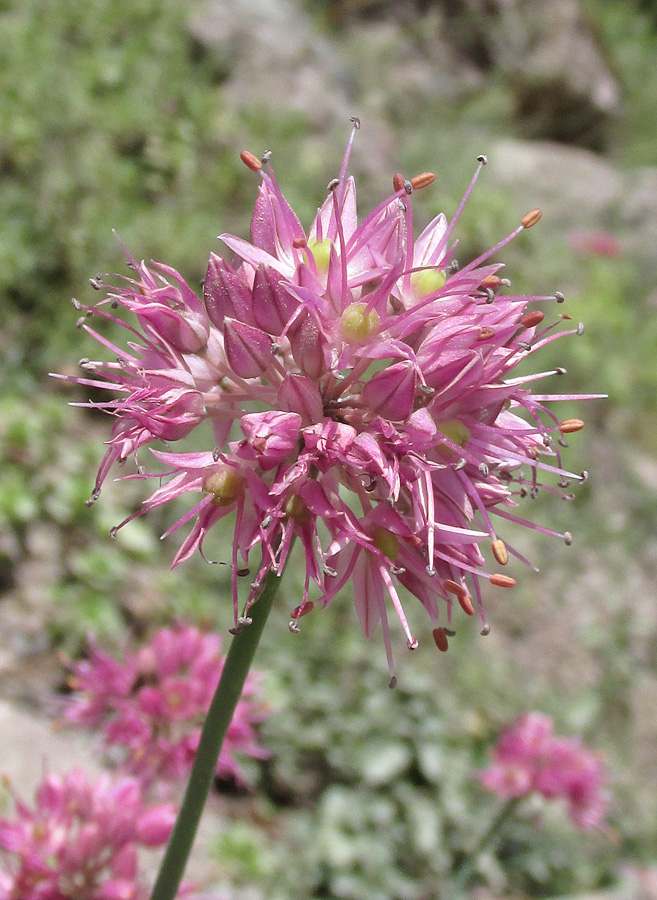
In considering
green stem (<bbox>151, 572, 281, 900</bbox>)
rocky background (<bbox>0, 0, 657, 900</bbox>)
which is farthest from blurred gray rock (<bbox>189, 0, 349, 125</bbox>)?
green stem (<bbox>151, 572, 281, 900</bbox>)

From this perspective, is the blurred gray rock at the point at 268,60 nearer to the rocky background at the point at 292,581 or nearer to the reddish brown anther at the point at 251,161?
the rocky background at the point at 292,581

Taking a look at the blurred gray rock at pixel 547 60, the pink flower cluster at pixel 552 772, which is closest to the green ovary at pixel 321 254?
the pink flower cluster at pixel 552 772

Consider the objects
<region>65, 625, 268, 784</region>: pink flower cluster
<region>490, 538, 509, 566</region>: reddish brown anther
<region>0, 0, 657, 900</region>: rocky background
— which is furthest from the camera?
<region>0, 0, 657, 900</region>: rocky background

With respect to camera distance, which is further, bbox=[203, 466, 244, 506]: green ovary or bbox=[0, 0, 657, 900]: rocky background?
bbox=[0, 0, 657, 900]: rocky background

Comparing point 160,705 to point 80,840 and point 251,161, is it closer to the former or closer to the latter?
point 80,840

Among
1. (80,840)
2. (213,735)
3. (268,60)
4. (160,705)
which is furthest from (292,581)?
(268,60)

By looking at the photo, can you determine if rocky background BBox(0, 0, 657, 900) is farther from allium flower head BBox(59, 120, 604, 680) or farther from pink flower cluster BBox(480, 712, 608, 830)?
allium flower head BBox(59, 120, 604, 680)
